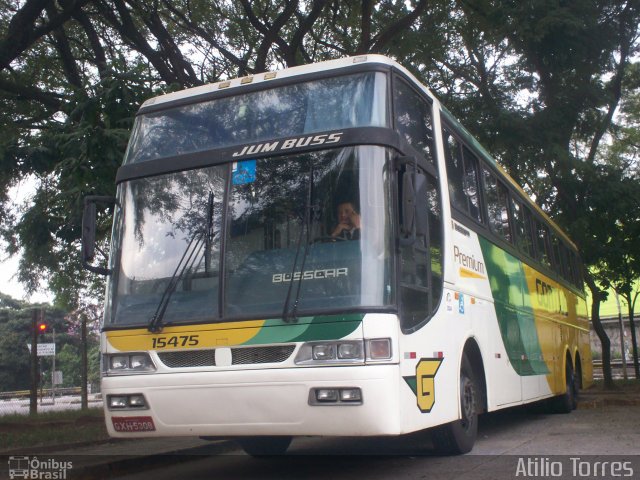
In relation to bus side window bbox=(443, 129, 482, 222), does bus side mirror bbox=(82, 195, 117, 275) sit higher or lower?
lower

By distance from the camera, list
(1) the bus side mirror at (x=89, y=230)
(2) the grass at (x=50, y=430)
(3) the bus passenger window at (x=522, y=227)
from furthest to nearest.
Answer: (3) the bus passenger window at (x=522, y=227), (2) the grass at (x=50, y=430), (1) the bus side mirror at (x=89, y=230)

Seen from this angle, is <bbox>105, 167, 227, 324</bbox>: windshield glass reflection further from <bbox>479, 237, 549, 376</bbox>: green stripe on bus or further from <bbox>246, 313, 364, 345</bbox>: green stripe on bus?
<bbox>479, 237, 549, 376</bbox>: green stripe on bus

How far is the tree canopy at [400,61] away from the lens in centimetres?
1416

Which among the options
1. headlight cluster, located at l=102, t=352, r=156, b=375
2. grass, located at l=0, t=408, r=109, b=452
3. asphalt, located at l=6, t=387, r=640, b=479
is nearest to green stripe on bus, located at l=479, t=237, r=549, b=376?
asphalt, located at l=6, t=387, r=640, b=479

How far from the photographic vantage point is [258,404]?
618 cm

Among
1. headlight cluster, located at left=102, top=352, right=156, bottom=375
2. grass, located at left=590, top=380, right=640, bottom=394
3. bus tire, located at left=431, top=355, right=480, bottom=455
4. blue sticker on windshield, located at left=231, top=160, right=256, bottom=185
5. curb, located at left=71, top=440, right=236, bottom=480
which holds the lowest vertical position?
curb, located at left=71, top=440, right=236, bottom=480

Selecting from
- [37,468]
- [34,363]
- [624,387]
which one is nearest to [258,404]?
[37,468]

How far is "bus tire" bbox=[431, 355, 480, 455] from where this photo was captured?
25.3ft

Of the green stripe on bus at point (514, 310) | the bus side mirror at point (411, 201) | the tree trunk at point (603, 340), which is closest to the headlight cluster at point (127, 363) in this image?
the bus side mirror at point (411, 201)

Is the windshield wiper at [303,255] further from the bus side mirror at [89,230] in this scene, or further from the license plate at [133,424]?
the bus side mirror at [89,230]

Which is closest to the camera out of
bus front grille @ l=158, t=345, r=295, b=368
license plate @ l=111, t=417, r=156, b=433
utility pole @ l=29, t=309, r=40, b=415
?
bus front grille @ l=158, t=345, r=295, b=368

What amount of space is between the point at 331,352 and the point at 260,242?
1.17 meters

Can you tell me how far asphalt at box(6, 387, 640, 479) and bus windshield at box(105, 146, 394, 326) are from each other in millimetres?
2023

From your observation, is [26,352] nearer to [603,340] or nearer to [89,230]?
[603,340]
